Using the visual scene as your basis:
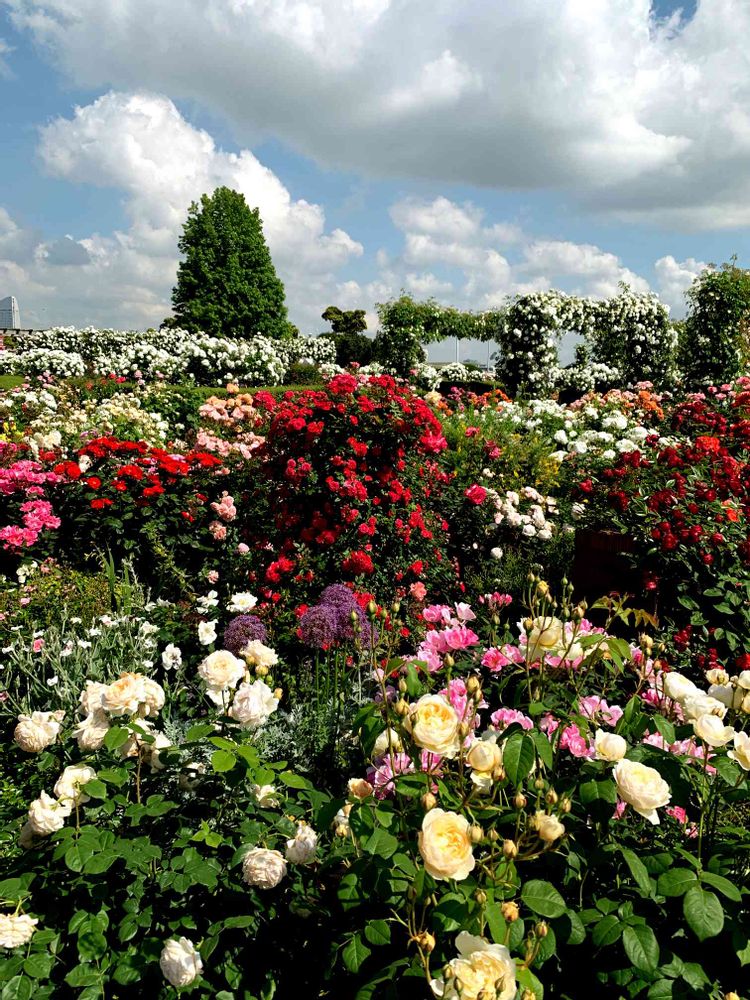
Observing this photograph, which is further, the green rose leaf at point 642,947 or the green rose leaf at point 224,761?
the green rose leaf at point 224,761

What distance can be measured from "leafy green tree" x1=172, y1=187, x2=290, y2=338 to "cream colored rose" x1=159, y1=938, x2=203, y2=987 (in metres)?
27.4

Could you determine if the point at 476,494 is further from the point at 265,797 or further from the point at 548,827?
the point at 548,827

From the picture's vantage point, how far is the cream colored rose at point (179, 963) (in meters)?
1.36

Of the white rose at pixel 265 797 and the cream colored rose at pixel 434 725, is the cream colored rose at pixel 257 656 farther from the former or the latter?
the cream colored rose at pixel 434 725

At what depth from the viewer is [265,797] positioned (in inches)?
66.9

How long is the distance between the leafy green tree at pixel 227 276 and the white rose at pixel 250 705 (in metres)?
27.1

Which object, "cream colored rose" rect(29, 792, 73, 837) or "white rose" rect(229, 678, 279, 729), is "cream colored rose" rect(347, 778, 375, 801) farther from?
"cream colored rose" rect(29, 792, 73, 837)

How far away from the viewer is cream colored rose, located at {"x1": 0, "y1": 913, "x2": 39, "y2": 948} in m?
1.39

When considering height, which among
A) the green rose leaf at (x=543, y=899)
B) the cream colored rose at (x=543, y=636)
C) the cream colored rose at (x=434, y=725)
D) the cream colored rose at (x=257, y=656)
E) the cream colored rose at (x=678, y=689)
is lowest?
the green rose leaf at (x=543, y=899)

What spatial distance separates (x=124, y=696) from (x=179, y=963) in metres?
0.56

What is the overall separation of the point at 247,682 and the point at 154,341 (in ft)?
59.8

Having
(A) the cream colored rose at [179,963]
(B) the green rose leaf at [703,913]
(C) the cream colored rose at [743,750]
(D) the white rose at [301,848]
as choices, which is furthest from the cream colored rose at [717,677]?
(A) the cream colored rose at [179,963]

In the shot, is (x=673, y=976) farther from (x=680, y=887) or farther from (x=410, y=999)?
(x=410, y=999)

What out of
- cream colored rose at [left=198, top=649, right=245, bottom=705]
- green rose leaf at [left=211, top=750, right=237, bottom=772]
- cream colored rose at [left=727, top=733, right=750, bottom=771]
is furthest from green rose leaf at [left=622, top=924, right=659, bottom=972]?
Result: cream colored rose at [left=198, top=649, right=245, bottom=705]
